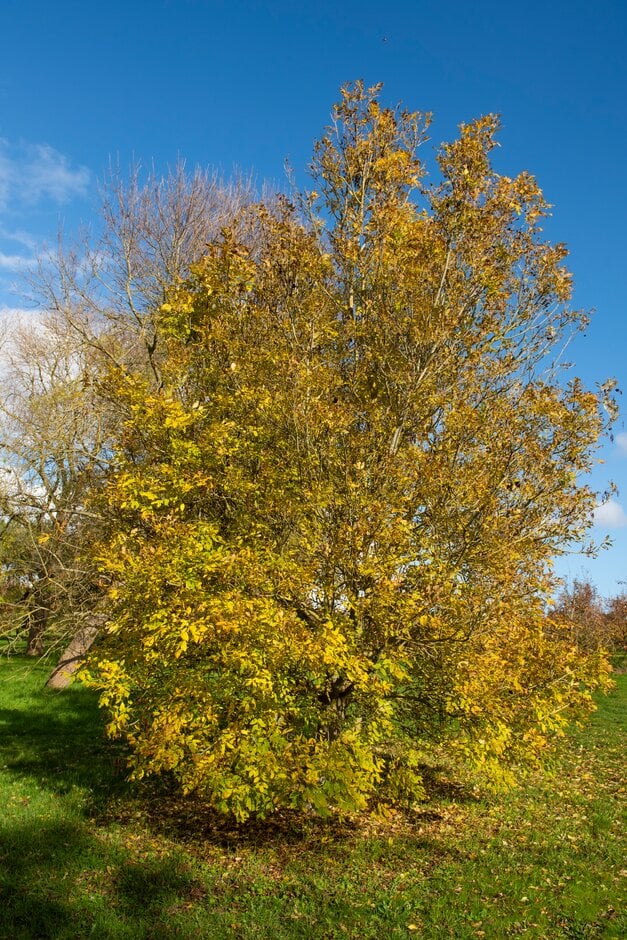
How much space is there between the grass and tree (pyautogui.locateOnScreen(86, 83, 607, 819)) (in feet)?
2.84

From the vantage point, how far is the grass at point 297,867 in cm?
605

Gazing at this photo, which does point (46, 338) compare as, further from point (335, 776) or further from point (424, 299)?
point (335, 776)

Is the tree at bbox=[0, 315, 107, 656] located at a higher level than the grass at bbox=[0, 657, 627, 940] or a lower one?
higher

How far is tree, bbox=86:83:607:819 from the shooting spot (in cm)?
666

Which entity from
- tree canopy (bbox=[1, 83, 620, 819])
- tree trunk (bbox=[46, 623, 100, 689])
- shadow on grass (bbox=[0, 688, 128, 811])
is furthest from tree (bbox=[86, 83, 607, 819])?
tree trunk (bbox=[46, 623, 100, 689])

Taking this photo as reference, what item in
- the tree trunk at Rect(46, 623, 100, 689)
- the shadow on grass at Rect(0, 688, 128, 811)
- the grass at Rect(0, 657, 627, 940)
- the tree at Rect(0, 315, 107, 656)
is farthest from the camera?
the tree trunk at Rect(46, 623, 100, 689)

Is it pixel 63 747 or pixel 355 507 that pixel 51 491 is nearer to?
pixel 63 747

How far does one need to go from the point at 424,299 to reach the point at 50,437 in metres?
9.45

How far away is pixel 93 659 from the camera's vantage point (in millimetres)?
6809

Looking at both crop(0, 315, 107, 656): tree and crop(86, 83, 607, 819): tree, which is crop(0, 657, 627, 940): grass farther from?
crop(0, 315, 107, 656): tree

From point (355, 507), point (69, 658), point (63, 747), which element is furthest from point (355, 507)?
point (69, 658)

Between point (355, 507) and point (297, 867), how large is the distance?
4158 mm

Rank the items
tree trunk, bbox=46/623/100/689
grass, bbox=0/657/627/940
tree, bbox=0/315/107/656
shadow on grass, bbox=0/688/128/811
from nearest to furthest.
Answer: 1. grass, bbox=0/657/627/940
2. shadow on grass, bbox=0/688/128/811
3. tree, bbox=0/315/107/656
4. tree trunk, bbox=46/623/100/689

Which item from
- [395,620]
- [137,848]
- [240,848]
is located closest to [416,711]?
[395,620]
